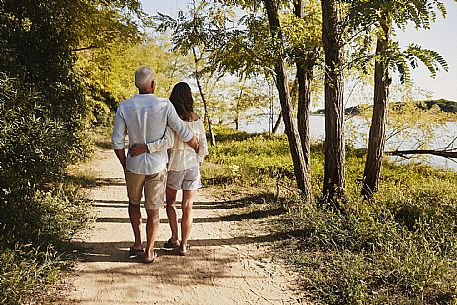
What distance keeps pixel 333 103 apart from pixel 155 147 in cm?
340

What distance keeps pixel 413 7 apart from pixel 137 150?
3191mm

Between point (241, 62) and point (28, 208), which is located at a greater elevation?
point (241, 62)

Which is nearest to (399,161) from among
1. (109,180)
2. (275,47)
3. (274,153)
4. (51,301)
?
(274,153)

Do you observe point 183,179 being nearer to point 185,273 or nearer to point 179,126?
point 179,126

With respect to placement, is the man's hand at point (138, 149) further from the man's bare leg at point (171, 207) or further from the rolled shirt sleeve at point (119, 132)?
the man's bare leg at point (171, 207)

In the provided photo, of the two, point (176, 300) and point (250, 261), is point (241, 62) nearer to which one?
point (250, 261)

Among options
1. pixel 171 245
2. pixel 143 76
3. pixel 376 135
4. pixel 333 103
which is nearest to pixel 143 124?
pixel 143 76

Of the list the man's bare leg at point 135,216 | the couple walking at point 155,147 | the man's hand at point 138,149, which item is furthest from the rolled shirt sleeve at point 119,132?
the man's bare leg at point 135,216

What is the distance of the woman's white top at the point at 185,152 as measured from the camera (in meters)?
4.71

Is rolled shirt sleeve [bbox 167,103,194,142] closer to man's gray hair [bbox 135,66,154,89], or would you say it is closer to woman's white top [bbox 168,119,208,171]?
woman's white top [bbox 168,119,208,171]

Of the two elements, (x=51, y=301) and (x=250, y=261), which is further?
(x=250, y=261)

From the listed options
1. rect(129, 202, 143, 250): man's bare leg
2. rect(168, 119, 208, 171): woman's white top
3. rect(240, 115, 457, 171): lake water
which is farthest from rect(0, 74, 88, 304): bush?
rect(240, 115, 457, 171): lake water

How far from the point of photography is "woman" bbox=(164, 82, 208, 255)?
469 cm

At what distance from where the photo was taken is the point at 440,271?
4133 mm
